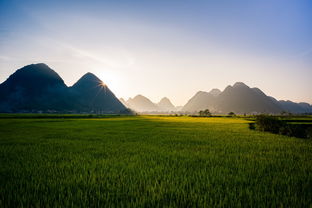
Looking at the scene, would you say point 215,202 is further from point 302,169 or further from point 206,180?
point 302,169

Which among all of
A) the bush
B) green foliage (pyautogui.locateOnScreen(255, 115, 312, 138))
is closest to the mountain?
the bush

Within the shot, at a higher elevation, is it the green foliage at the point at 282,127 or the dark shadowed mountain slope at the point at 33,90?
the dark shadowed mountain slope at the point at 33,90

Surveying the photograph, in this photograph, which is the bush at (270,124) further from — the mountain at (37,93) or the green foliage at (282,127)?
the mountain at (37,93)

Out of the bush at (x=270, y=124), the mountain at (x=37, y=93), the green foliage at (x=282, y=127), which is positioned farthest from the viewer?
the mountain at (x=37, y=93)

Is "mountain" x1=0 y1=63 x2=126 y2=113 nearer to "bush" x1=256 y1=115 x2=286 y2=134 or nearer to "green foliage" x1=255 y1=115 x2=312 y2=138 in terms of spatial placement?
"bush" x1=256 y1=115 x2=286 y2=134

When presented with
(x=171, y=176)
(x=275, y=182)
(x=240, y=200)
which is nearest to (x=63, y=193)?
(x=171, y=176)

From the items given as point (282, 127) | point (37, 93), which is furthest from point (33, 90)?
point (282, 127)

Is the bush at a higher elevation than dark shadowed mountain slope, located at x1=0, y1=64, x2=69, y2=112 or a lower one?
lower

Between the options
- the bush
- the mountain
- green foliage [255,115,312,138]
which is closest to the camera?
green foliage [255,115,312,138]

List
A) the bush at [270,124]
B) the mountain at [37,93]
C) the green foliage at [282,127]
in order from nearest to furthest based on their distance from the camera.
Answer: the green foliage at [282,127]
the bush at [270,124]
the mountain at [37,93]

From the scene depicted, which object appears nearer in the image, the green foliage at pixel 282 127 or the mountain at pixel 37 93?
the green foliage at pixel 282 127

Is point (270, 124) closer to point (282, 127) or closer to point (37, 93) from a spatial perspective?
point (282, 127)

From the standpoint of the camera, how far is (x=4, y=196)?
11.5 ft

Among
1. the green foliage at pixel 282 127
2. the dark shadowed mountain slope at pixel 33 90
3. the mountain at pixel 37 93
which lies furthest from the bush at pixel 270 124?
the dark shadowed mountain slope at pixel 33 90
